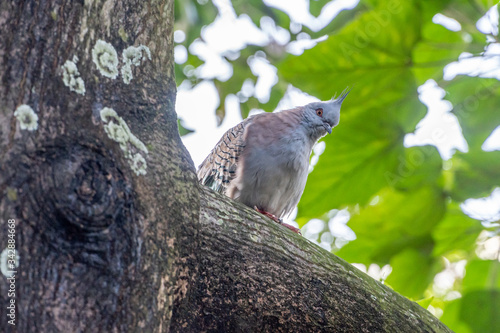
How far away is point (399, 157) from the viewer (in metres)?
2.88

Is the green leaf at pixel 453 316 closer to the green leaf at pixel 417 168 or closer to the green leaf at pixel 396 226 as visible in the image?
the green leaf at pixel 396 226

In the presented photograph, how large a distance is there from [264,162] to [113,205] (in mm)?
2329

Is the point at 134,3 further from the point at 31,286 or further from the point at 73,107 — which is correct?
the point at 31,286

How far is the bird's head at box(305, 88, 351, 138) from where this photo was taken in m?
4.05

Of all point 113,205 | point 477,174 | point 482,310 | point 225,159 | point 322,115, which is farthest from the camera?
point 322,115

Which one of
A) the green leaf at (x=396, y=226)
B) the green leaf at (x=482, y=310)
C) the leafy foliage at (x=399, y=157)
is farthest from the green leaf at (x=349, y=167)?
the green leaf at (x=482, y=310)

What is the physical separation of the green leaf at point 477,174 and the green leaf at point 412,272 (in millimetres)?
390

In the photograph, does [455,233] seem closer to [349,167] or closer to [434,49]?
[349,167]

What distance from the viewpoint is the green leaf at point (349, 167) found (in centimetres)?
286

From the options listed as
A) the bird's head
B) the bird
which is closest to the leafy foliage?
the bird

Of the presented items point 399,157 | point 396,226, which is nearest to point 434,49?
point 399,157

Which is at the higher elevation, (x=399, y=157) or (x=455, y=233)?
(x=399, y=157)

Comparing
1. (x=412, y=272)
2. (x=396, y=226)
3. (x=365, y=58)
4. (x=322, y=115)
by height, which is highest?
(x=322, y=115)

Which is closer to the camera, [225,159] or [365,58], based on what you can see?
[365,58]
